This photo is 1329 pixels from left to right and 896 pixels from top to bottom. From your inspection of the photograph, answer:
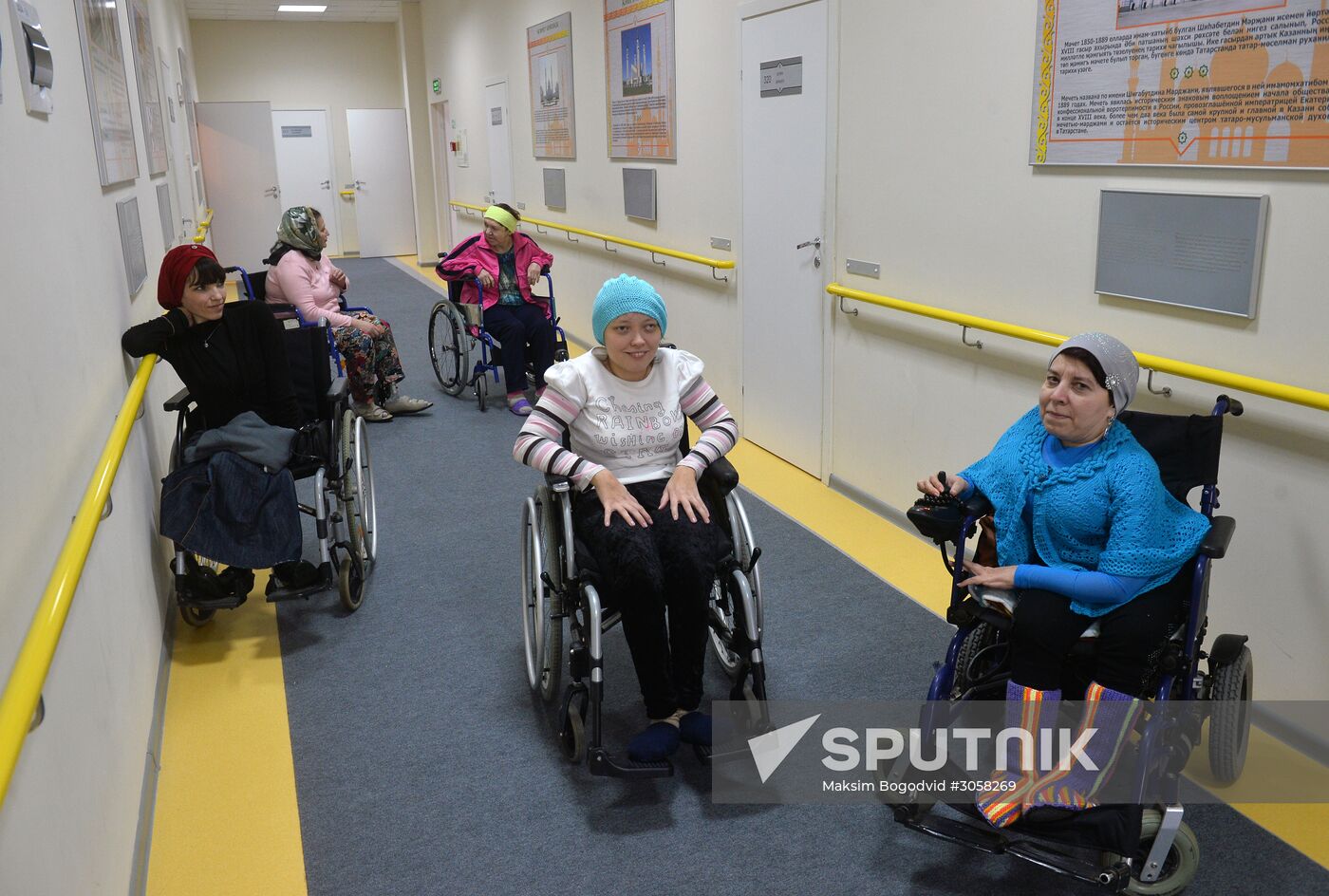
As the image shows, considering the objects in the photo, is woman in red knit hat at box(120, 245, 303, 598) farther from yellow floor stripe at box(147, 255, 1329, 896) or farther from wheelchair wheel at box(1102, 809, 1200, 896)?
wheelchair wheel at box(1102, 809, 1200, 896)

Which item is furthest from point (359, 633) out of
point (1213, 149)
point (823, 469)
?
point (1213, 149)

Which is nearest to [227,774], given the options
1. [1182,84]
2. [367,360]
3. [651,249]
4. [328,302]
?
[1182,84]

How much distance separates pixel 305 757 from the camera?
95.7 inches

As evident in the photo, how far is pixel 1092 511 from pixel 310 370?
2.41 m

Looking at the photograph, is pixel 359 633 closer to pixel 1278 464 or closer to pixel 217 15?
pixel 1278 464

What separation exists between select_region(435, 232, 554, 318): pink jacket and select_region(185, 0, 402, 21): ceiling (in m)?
7.09

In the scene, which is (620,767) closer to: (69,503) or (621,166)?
(69,503)

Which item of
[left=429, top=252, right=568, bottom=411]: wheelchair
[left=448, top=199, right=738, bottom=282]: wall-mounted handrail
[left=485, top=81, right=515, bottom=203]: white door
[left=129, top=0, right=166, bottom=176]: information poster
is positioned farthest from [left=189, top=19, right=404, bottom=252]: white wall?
[left=429, top=252, right=568, bottom=411]: wheelchair

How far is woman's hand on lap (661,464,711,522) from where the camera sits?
2348mm

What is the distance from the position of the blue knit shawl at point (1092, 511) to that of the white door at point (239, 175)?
37.4 ft

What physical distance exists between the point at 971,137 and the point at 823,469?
1567mm

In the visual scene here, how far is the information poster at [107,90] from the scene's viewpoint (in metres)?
3.10

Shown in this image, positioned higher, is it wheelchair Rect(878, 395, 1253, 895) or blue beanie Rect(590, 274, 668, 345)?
blue beanie Rect(590, 274, 668, 345)

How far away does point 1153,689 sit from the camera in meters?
1.96
